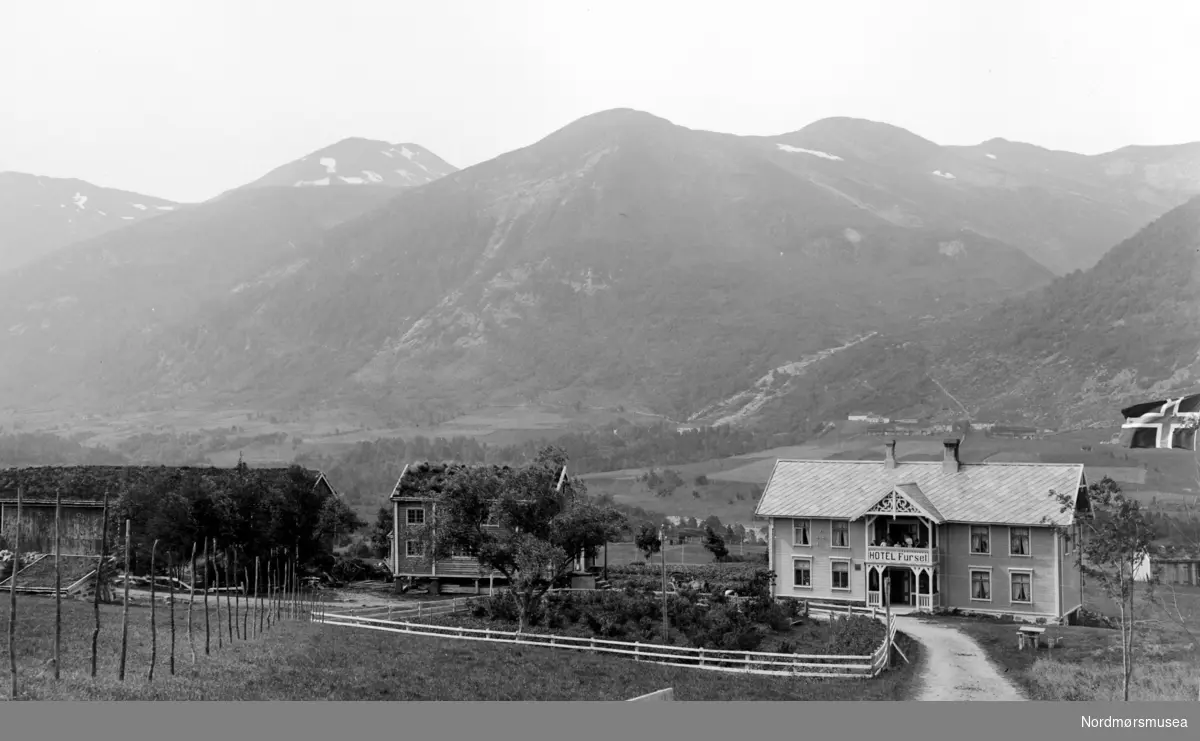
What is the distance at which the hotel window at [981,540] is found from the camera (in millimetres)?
48625

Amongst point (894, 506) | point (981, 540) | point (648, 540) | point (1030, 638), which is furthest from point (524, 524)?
point (648, 540)

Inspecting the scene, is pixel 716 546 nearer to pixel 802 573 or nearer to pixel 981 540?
pixel 802 573

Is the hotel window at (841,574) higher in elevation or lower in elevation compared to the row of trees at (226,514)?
lower

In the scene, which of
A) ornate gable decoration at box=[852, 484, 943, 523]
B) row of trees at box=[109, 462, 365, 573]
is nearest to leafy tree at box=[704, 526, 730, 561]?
ornate gable decoration at box=[852, 484, 943, 523]

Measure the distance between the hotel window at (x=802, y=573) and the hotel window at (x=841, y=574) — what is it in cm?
103

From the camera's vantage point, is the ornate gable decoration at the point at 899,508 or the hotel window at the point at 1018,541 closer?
the hotel window at the point at 1018,541

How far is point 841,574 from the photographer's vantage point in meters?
50.8

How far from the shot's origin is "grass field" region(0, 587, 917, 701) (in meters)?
26.5

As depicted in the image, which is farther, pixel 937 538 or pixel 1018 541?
pixel 937 538

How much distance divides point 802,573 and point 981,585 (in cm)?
753

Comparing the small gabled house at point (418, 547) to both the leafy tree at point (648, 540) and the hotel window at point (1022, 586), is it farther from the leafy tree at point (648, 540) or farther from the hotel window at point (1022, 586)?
the hotel window at point (1022, 586)

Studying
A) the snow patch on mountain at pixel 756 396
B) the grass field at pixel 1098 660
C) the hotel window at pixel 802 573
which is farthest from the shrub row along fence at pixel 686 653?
the snow patch on mountain at pixel 756 396

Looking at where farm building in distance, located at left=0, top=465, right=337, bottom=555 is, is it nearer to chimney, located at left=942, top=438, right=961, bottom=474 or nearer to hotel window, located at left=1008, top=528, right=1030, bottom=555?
chimney, located at left=942, top=438, right=961, bottom=474
